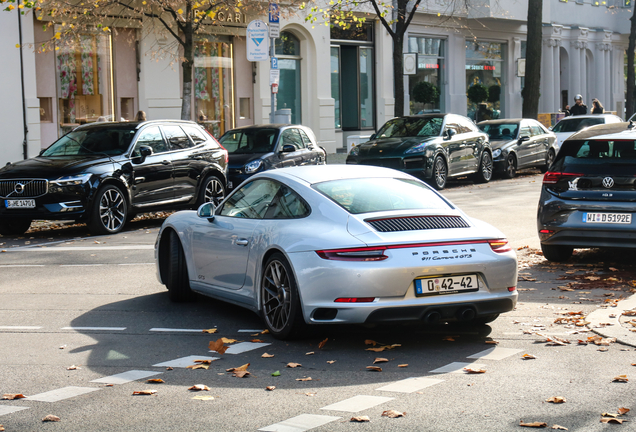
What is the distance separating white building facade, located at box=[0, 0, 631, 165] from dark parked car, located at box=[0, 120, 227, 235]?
23.5 ft

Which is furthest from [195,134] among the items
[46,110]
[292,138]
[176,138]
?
[46,110]

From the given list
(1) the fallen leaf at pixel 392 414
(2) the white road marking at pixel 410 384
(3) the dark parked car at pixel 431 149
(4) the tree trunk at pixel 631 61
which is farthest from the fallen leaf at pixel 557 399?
(4) the tree trunk at pixel 631 61

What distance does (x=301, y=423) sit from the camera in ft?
16.5

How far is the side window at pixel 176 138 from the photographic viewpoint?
1633cm

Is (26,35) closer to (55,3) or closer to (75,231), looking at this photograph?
(55,3)

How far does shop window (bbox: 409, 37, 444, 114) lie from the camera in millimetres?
36219

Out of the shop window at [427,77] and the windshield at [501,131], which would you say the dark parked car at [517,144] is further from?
the shop window at [427,77]

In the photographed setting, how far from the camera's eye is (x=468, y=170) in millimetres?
23062

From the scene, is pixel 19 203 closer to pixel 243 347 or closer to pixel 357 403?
pixel 243 347

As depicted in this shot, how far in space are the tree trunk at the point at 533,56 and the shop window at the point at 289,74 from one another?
294 inches

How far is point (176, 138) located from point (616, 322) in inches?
405

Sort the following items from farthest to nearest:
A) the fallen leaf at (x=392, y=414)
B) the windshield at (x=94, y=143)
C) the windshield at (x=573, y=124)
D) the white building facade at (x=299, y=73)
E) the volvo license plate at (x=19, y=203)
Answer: the windshield at (x=573, y=124) < the white building facade at (x=299, y=73) < the windshield at (x=94, y=143) < the volvo license plate at (x=19, y=203) < the fallen leaf at (x=392, y=414)

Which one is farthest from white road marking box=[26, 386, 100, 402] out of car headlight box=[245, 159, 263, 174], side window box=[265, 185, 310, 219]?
car headlight box=[245, 159, 263, 174]

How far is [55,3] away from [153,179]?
8467 mm
